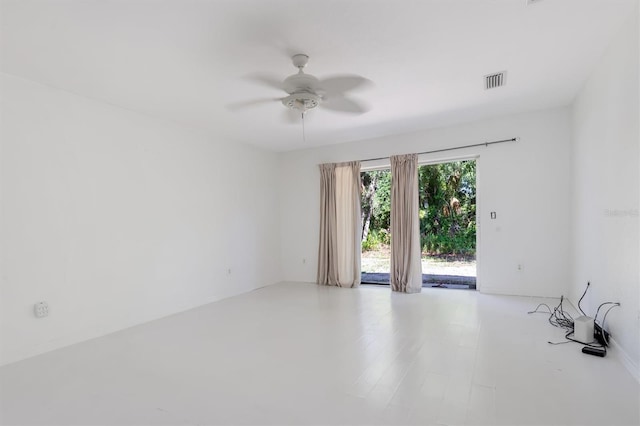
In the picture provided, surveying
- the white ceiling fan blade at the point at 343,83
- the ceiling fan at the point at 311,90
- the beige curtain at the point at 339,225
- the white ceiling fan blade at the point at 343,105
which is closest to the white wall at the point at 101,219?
the ceiling fan at the point at 311,90

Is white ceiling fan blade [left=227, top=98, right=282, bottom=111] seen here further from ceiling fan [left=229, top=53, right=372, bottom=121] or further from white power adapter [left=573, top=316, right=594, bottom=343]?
white power adapter [left=573, top=316, right=594, bottom=343]

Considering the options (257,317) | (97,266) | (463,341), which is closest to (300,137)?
(257,317)

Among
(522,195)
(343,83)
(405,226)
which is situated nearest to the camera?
(343,83)

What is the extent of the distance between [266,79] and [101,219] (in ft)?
7.55

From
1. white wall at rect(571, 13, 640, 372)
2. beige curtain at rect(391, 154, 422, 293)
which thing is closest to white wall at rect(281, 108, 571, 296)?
beige curtain at rect(391, 154, 422, 293)

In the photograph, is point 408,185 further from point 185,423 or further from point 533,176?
point 185,423

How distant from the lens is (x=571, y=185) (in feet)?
13.3

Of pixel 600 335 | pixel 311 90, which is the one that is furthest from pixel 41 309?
pixel 600 335

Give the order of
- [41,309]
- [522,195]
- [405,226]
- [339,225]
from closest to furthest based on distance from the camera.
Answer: [41,309] → [522,195] → [405,226] → [339,225]

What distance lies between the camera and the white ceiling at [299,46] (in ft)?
6.63

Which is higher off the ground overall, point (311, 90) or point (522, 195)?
point (311, 90)

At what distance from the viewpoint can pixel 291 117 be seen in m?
4.09

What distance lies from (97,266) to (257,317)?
5.89 feet

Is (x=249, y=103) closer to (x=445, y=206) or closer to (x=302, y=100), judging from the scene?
(x=302, y=100)
